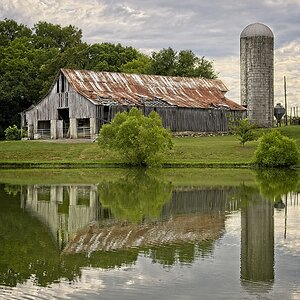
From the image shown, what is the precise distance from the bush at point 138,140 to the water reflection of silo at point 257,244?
23094 millimetres

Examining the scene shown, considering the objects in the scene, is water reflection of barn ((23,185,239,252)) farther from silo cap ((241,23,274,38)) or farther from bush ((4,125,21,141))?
silo cap ((241,23,274,38))

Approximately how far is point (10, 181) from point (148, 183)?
8427 millimetres

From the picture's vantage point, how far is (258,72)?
239ft

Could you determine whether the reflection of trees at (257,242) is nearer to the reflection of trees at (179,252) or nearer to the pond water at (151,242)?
the pond water at (151,242)

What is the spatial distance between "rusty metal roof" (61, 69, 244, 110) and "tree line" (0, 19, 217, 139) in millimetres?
7904

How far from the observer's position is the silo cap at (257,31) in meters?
73.0

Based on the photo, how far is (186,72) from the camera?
84562 mm

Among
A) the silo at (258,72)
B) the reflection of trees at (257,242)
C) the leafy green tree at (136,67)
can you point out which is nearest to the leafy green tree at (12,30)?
the leafy green tree at (136,67)

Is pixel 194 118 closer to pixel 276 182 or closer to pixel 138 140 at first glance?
pixel 138 140

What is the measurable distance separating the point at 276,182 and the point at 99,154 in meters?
21.4

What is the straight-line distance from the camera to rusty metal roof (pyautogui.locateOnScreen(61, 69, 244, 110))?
64.9 m

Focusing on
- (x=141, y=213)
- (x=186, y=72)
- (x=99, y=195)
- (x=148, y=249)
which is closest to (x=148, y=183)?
(x=99, y=195)

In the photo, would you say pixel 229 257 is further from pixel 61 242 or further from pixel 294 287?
pixel 61 242

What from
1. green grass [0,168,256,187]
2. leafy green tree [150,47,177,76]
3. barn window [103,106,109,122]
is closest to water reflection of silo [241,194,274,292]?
green grass [0,168,256,187]
